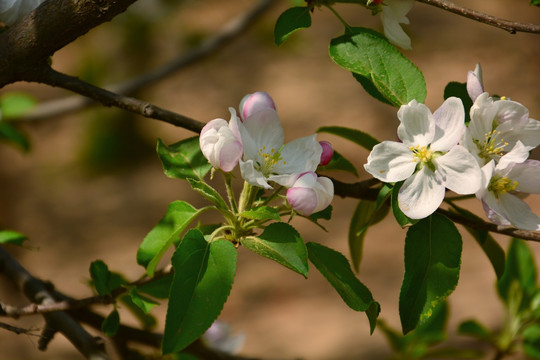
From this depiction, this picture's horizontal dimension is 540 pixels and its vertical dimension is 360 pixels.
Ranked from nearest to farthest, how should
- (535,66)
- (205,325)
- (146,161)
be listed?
(205,325) → (146,161) → (535,66)

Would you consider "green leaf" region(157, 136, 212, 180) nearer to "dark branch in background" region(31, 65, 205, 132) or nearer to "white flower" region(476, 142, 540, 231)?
"dark branch in background" region(31, 65, 205, 132)

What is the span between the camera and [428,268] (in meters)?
0.86

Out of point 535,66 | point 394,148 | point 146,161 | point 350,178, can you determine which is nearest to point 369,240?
point 350,178

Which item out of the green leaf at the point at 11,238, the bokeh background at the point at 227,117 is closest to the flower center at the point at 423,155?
the green leaf at the point at 11,238

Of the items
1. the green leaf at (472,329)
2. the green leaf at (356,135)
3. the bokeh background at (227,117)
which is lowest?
the bokeh background at (227,117)

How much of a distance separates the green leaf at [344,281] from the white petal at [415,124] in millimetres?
200

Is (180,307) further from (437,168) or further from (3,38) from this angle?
(3,38)

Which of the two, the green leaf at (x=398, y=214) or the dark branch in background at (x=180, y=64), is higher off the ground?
the green leaf at (x=398, y=214)

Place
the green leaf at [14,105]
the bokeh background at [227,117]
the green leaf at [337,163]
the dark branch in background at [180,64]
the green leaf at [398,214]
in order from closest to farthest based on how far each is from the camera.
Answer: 1. the green leaf at [398,214]
2. the green leaf at [337,163]
3. the green leaf at [14,105]
4. the dark branch in background at [180,64]
5. the bokeh background at [227,117]

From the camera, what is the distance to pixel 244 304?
3.61m

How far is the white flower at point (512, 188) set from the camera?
86cm

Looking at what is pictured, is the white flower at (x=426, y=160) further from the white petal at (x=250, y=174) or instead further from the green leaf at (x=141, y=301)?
the green leaf at (x=141, y=301)

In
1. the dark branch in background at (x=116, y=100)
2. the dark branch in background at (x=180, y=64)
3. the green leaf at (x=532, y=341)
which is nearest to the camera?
the dark branch in background at (x=116, y=100)

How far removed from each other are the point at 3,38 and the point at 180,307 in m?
0.54
